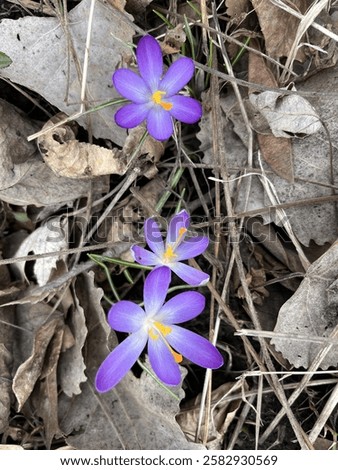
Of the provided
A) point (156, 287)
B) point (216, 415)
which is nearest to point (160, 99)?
point (156, 287)

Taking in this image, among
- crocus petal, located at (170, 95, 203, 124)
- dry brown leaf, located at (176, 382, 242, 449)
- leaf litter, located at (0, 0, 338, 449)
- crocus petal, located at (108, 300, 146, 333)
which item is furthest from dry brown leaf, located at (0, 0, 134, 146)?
dry brown leaf, located at (176, 382, 242, 449)

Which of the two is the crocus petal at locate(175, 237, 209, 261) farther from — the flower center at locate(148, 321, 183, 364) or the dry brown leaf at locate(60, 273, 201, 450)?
the dry brown leaf at locate(60, 273, 201, 450)

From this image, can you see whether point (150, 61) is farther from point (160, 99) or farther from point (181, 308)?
point (181, 308)

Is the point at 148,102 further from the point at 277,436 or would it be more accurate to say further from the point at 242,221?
the point at 277,436

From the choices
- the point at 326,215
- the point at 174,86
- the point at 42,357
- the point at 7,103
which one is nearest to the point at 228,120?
the point at 174,86

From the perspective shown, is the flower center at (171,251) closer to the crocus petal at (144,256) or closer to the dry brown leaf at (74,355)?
the crocus petal at (144,256)
